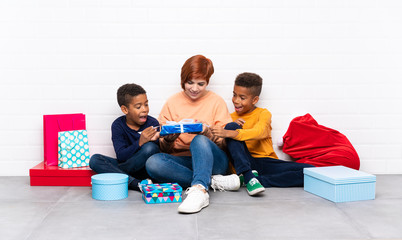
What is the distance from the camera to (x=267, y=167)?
3.33m

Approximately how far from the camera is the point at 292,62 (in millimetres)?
3658

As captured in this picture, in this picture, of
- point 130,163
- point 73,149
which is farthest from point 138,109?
point 73,149

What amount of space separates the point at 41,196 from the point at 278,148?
1.91 metres

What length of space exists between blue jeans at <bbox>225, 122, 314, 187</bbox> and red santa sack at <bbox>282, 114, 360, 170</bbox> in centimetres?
24

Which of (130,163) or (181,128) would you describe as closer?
(181,128)

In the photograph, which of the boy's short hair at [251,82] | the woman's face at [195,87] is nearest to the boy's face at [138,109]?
the woman's face at [195,87]

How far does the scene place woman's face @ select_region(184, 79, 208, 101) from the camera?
321cm

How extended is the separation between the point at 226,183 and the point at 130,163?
71cm

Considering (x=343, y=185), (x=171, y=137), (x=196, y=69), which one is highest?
(x=196, y=69)

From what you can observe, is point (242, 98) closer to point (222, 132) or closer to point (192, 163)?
point (222, 132)

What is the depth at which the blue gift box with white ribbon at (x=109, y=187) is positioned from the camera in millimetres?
2830

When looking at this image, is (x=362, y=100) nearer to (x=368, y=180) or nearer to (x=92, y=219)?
(x=368, y=180)

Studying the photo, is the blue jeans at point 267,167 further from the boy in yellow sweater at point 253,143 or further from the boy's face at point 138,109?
the boy's face at point 138,109

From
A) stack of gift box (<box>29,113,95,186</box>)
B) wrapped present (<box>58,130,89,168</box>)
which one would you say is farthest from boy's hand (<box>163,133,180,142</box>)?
wrapped present (<box>58,130,89,168</box>)
